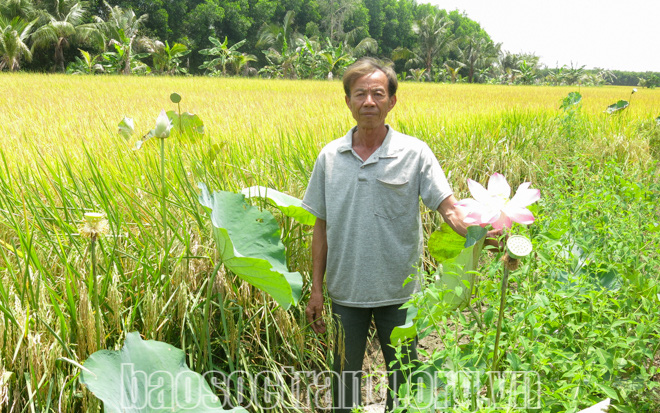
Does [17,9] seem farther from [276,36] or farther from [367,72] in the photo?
[367,72]

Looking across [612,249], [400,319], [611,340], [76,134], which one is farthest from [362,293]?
[76,134]

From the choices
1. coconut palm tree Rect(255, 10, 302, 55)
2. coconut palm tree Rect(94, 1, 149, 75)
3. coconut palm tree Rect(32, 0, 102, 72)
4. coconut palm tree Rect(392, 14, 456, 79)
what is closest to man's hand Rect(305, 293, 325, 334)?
coconut palm tree Rect(94, 1, 149, 75)

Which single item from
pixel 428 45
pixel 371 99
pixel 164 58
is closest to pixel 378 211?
pixel 371 99

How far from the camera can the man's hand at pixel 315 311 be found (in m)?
1.59

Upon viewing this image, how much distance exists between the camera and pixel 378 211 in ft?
4.84

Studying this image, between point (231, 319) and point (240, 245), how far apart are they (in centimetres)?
36

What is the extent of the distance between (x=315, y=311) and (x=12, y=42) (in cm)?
1777

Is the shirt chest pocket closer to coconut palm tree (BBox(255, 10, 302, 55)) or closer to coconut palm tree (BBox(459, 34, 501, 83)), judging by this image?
coconut palm tree (BBox(255, 10, 302, 55))

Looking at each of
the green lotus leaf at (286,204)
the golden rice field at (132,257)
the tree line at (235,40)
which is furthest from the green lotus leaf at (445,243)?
the tree line at (235,40)

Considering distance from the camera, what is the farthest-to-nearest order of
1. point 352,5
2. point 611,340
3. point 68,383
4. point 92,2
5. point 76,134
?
point 352,5, point 92,2, point 76,134, point 68,383, point 611,340

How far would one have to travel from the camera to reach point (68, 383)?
→ 44.6 inches

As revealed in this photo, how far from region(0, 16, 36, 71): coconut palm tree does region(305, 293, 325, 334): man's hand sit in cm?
1748

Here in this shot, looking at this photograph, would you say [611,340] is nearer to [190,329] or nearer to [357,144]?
[357,144]

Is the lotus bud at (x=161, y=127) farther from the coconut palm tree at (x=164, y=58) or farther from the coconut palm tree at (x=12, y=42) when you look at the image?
the coconut palm tree at (x=164, y=58)
